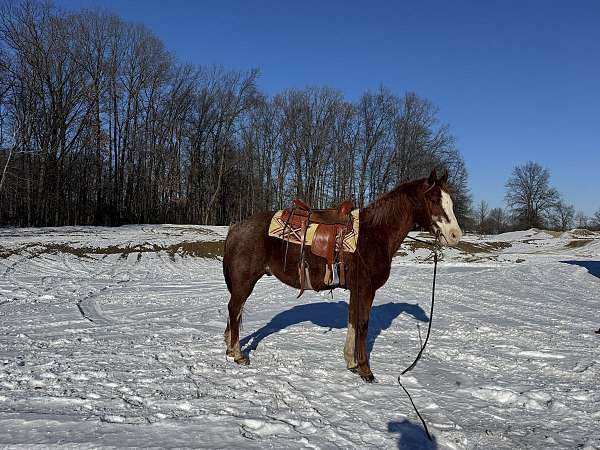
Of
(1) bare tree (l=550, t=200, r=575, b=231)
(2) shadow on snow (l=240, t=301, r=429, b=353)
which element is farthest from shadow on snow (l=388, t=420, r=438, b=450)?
(1) bare tree (l=550, t=200, r=575, b=231)

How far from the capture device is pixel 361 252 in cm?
479

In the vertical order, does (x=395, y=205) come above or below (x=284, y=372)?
above

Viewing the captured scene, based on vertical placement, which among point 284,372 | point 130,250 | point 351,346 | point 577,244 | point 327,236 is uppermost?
point 577,244

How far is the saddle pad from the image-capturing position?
4.75 meters

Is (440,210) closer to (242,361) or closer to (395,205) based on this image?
(395,205)

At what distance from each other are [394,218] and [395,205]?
0.16m

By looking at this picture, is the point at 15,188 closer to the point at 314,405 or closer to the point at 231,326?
the point at 231,326

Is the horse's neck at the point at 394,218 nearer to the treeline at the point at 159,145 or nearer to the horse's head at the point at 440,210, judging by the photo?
the horse's head at the point at 440,210

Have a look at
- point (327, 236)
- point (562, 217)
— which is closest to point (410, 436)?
point (327, 236)

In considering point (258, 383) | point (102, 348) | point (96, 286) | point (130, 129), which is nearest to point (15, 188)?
point (130, 129)

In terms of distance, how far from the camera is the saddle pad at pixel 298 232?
4.75 metres

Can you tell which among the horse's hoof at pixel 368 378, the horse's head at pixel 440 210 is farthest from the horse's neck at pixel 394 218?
the horse's hoof at pixel 368 378

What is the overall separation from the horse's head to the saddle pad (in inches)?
33.8

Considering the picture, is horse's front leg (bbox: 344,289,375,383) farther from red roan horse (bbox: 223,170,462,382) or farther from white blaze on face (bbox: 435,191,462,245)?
white blaze on face (bbox: 435,191,462,245)
